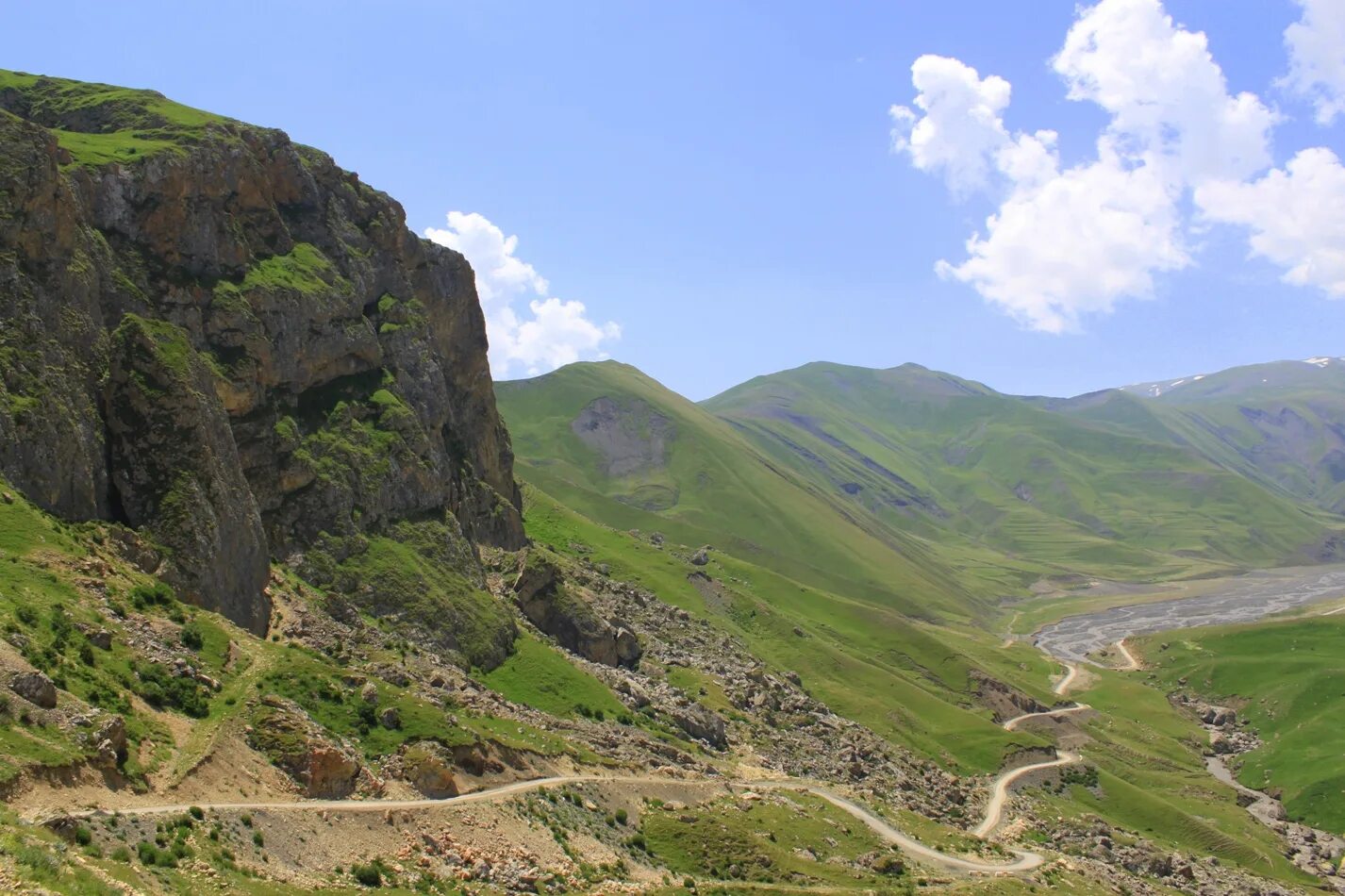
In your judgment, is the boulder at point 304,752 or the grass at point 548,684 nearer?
the boulder at point 304,752

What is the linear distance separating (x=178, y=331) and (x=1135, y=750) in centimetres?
16602

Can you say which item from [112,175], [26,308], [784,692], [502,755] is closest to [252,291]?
[112,175]

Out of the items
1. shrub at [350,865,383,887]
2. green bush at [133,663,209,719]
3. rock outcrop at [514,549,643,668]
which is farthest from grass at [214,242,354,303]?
shrub at [350,865,383,887]

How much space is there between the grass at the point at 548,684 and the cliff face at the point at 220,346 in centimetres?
1700

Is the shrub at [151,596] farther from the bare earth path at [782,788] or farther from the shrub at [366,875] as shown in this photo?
the shrub at [366,875]

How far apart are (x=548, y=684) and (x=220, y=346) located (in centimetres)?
4493

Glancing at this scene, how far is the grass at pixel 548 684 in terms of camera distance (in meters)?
102

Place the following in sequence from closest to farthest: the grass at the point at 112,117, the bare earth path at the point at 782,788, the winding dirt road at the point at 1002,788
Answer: the bare earth path at the point at 782,788 < the grass at the point at 112,117 < the winding dirt road at the point at 1002,788

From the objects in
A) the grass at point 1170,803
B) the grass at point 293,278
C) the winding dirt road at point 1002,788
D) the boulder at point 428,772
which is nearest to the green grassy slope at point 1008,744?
the grass at point 1170,803

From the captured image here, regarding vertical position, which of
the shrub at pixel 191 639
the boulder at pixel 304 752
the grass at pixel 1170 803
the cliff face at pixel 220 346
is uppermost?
the cliff face at pixel 220 346

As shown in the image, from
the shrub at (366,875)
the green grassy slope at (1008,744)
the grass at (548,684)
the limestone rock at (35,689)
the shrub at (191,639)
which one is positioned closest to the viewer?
Answer: the limestone rock at (35,689)

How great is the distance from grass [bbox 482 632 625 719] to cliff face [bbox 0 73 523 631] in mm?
16996

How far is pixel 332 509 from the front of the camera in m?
102

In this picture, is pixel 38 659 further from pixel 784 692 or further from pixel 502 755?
pixel 784 692
